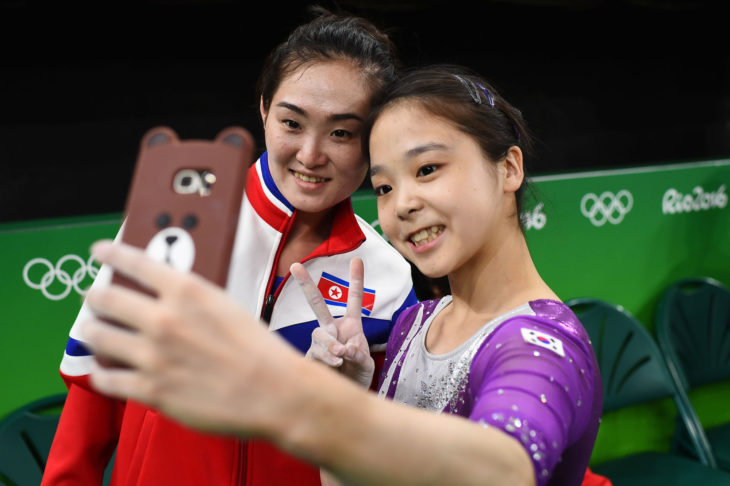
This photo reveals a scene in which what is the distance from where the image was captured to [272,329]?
1.08 metres

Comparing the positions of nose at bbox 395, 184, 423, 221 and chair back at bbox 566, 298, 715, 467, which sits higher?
nose at bbox 395, 184, 423, 221

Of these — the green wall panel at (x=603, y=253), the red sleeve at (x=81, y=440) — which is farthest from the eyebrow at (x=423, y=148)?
the green wall panel at (x=603, y=253)

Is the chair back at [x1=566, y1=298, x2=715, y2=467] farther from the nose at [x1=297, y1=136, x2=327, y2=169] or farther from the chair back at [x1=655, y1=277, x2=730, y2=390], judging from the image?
the nose at [x1=297, y1=136, x2=327, y2=169]

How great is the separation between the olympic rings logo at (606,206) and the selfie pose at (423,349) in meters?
1.57

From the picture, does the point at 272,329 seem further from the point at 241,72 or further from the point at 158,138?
the point at 241,72

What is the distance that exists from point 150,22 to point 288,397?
6.60ft

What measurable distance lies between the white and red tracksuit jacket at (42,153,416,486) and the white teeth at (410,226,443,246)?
258 mm

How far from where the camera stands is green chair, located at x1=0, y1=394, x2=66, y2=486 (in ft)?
5.29

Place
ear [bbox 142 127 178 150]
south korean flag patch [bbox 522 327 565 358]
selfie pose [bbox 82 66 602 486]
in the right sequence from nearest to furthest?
1. selfie pose [bbox 82 66 602 486]
2. ear [bbox 142 127 178 150]
3. south korean flag patch [bbox 522 327 565 358]

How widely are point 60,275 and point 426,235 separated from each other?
115 cm

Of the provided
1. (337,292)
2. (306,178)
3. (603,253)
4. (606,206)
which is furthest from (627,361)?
(306,178)

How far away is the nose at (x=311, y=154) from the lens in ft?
3.40

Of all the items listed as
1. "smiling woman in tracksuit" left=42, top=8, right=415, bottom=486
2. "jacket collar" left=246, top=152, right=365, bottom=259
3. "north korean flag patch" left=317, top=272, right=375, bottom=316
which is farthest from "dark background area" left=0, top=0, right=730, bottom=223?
"north korean flag patch" left=317, top=272, right=375, bottom=316

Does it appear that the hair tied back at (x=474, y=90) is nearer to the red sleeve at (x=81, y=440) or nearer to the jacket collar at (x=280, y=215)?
the jacket collar at (x=280, y=215)
